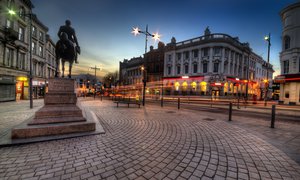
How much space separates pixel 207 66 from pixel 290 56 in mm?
14454

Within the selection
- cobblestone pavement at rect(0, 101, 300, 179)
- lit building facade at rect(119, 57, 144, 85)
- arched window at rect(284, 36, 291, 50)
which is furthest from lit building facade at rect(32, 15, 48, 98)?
arched window at rect(284, 36, 291, 50)

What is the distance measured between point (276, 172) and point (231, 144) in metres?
1.46

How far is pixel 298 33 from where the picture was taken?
19.5m

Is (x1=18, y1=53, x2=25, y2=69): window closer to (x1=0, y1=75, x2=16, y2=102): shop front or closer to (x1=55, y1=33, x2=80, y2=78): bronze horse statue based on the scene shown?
(x1=0, y1=75, x2=16, y2=102): shop front

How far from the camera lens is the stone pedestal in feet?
14.5

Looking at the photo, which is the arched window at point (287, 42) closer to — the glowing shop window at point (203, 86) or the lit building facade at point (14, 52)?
the glowing shop window at point (203, 86)

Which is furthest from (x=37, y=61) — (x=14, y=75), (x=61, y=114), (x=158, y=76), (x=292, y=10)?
(x=292, y=10)

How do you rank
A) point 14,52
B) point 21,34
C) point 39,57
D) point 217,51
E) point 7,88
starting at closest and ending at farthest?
point 7,88 < point 14,52 < point 21,34 < point 39,57 < point 217,51

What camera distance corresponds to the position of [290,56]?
20062mm

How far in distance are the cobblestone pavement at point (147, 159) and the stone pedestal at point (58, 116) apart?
597 mm

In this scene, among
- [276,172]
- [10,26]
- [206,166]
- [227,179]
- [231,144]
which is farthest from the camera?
[10,26]

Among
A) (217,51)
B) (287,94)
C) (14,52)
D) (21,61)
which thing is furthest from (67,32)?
(217,51)

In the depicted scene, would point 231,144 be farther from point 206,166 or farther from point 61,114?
point 61,114

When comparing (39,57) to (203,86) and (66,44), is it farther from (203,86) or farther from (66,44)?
(203,86)
